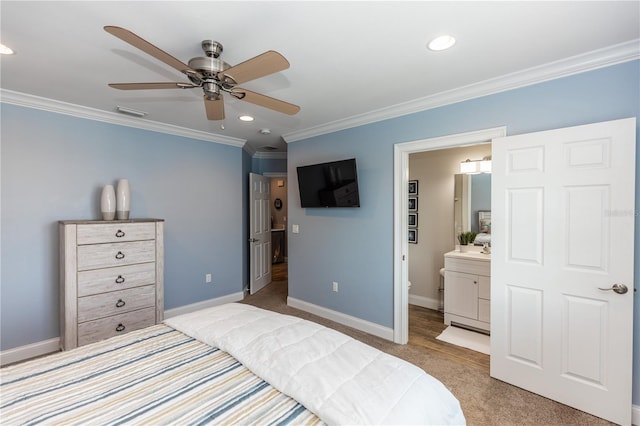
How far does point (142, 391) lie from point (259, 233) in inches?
149

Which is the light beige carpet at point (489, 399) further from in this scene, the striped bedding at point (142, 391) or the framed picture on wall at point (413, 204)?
the framed picture on wall at point (413, 204)

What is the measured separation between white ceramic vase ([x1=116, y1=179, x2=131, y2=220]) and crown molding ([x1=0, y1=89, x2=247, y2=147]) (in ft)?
2.41

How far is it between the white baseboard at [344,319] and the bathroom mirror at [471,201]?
1.65 meters

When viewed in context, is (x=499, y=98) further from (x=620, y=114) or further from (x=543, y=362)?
(x=543, y=362)

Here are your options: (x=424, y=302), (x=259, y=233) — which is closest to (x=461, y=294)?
(x=424, y=302)

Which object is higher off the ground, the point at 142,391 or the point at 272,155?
the point at 272,155

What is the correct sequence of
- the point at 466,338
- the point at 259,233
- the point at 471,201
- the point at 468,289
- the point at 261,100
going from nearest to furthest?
1. the point at 261,100
2. the point at 466,338
3. the point at 468,289
4. the point at 471,201
5. the point at 259,233

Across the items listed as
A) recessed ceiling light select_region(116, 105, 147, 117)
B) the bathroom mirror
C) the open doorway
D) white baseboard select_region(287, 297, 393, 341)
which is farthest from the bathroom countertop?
recessed ceiling light select_region(116, 105, 147, 117)

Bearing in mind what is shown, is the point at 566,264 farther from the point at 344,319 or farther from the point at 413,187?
the point at 413,187

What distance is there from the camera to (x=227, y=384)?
1.21m

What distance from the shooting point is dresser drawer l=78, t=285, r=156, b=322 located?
99.6 inches

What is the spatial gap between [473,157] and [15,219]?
4.93 m

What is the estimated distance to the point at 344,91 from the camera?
251 centimetres

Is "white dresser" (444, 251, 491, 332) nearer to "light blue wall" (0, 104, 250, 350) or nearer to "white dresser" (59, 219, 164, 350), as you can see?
"light blue wall" (0, 104, 250, 350)
